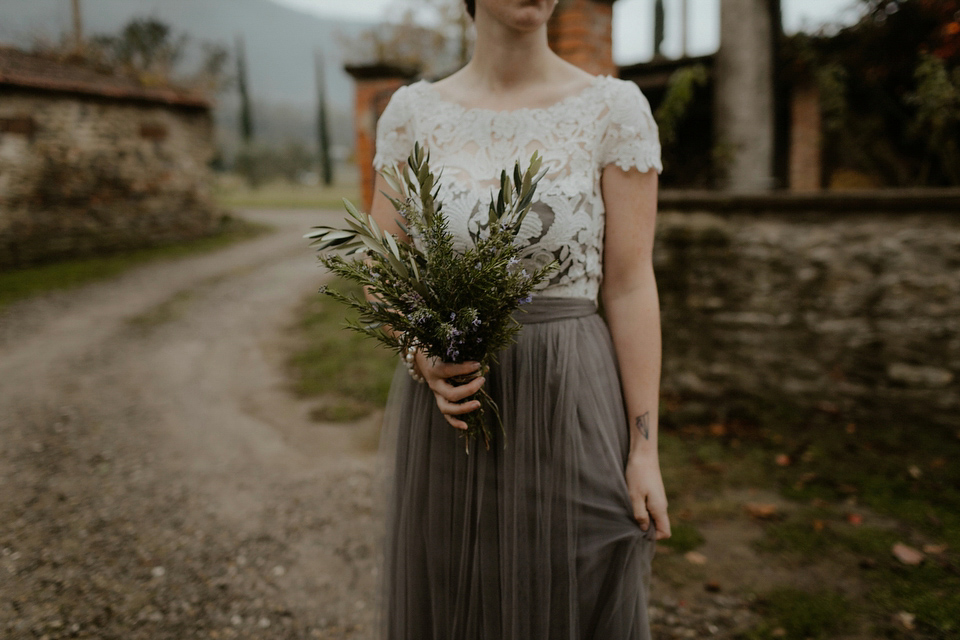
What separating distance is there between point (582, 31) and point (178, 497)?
4.46m

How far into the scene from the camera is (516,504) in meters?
1.43

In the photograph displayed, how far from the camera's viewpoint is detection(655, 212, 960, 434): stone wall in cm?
368

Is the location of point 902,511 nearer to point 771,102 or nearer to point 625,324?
point 625,324

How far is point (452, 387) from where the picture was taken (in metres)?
1.26

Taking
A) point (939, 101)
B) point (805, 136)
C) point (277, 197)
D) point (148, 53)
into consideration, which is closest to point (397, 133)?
point (939, 101)

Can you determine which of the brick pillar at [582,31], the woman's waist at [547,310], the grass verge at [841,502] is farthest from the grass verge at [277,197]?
the woman's waist at [547,310]

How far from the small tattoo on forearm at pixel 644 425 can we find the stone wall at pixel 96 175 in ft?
39.0

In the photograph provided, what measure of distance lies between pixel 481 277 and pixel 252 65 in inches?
5399

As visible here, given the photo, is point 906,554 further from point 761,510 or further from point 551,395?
point 551,395

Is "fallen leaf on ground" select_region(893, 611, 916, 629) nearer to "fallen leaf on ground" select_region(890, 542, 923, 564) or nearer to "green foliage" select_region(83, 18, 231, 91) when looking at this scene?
"fallen leaf on ground" select_region(890, 542, 923, 564)

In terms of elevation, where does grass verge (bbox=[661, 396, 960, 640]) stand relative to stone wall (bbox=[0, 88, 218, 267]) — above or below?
below

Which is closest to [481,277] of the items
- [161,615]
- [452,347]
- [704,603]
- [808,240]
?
[452,347]

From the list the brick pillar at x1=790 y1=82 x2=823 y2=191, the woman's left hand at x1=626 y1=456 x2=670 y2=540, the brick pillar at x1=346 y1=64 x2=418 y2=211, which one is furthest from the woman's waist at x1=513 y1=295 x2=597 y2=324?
the brick pillar at x1=790 y1=82 x2=823 y2=191

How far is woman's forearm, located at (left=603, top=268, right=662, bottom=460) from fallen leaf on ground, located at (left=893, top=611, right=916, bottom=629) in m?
2.02
